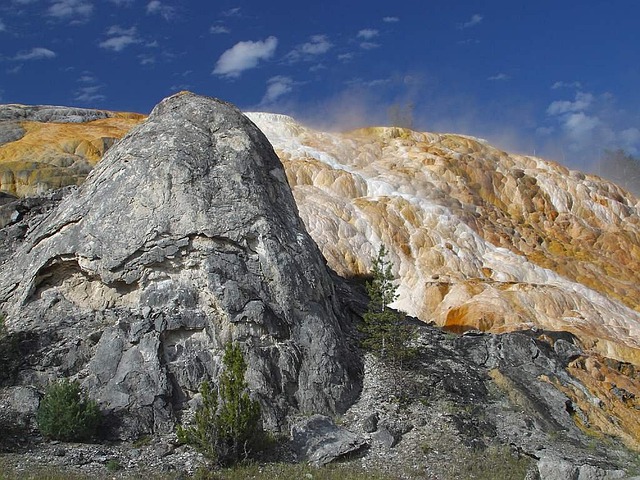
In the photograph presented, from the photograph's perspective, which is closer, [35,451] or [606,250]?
[35,451]

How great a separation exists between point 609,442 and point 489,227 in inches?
964

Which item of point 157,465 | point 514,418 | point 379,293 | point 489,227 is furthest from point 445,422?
point 489,227

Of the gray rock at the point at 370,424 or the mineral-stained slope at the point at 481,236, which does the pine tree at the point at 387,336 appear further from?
the mineral-stained slope at the point at 481,236

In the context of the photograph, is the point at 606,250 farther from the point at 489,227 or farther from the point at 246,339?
the point at 246,339

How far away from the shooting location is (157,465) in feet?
→ 49.1

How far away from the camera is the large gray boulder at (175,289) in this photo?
17.7 meters

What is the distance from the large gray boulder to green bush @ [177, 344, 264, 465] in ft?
4.43

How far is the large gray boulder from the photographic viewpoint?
17.7 metres

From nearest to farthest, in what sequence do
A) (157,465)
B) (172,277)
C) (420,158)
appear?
(157,465) → (172,277) → (420,158)

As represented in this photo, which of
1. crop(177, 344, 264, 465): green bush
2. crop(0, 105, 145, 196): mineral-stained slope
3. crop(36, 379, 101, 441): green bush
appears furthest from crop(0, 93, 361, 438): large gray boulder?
crop(0, 105, 145, 196): mineral-stained slope

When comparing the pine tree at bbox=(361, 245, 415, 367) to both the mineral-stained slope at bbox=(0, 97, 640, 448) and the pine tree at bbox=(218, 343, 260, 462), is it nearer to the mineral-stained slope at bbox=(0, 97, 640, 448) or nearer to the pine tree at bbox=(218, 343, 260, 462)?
the pine tree at bbox=(218, 343, 260, 462)

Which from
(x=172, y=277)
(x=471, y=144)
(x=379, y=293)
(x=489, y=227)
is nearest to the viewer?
(x=172, y=277)

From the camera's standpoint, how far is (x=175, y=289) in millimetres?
19078

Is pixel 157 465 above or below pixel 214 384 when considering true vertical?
below
